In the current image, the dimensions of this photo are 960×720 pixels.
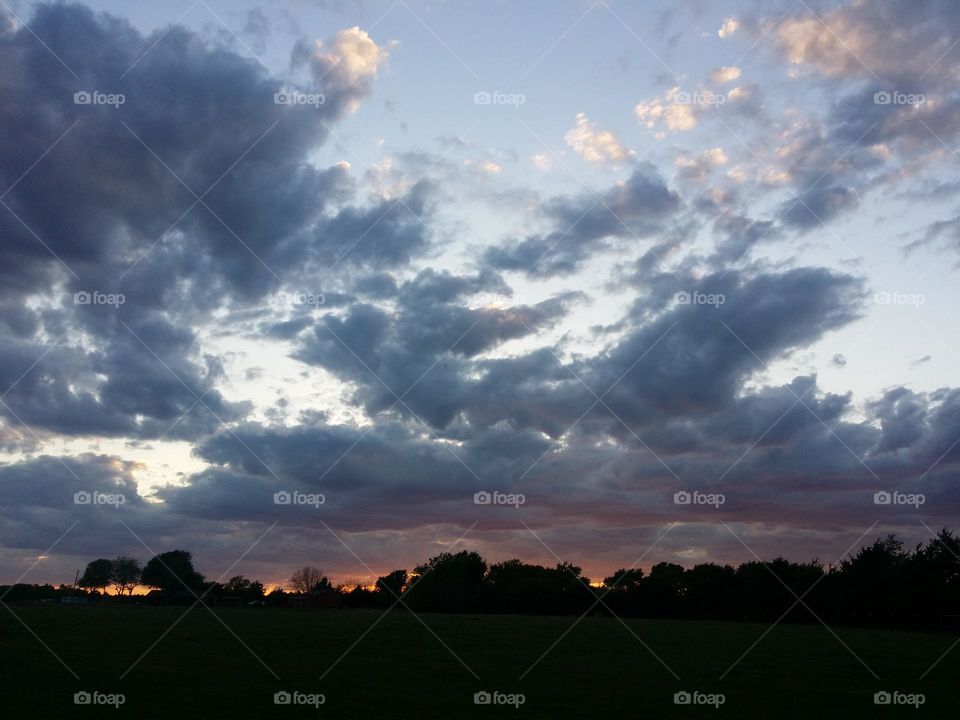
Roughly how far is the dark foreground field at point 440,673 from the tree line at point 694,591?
36.0 metres

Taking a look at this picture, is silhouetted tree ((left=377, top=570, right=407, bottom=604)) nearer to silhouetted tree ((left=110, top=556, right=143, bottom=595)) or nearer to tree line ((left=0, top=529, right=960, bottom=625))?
tree line ((left=0, top=529, right=960, bottom=625))

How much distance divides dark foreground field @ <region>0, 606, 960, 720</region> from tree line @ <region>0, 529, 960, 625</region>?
1416 inches

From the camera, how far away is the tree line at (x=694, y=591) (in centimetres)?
9600

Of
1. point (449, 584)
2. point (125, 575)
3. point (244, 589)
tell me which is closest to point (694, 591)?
point (449, 584)

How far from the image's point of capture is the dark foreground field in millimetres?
26297

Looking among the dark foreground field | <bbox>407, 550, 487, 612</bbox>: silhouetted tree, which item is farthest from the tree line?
the dark foreground field

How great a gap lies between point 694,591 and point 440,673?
91.0 m

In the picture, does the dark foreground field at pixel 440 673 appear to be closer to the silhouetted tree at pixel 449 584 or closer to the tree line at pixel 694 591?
the tree line at pixel 694 591

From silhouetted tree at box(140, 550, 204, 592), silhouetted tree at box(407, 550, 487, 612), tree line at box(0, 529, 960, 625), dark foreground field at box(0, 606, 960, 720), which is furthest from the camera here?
silhouetted tree at box(140, 550, 204, 592)

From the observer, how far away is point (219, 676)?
3212 centimetres

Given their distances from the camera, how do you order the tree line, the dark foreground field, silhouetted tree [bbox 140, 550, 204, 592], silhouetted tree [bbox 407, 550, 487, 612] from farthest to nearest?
silhouetted tree [bbox 140, 550, 204, 592]
silhouetted tree [bbox 407, 550, 487, 612]
the tree line
the dark foreground field

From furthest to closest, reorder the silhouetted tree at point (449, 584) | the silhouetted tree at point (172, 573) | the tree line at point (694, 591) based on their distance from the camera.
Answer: the silhouetted tree at point (172, 573) → the silhouetted tree at point (449, 584) → the tree line at point (694, 591)

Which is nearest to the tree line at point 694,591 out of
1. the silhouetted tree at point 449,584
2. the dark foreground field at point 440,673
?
the silhouetted tree at point 449,584

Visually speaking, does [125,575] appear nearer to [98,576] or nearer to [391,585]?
[98,576]
